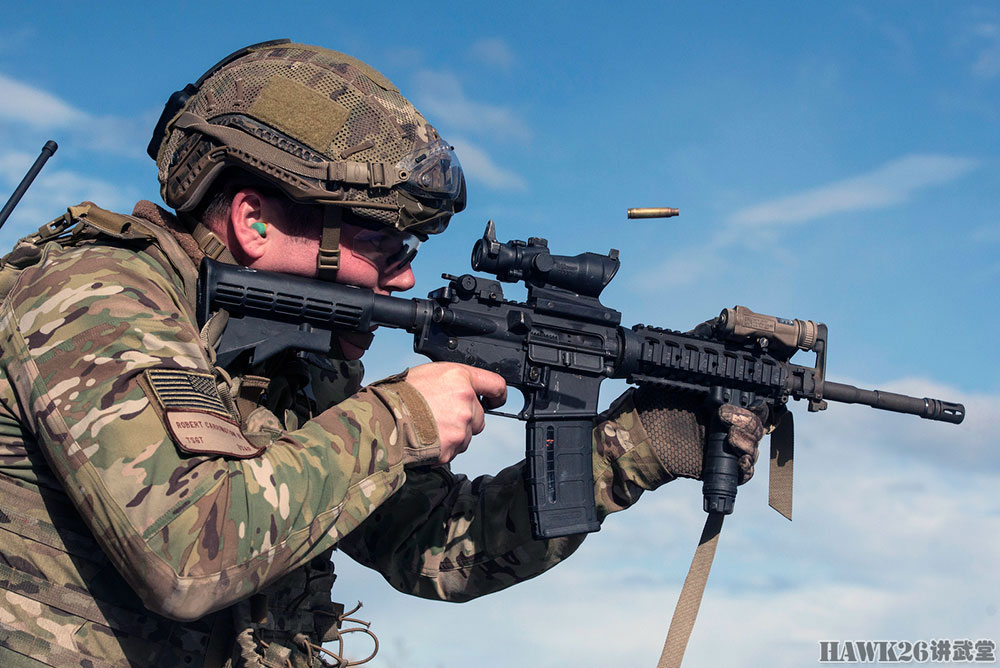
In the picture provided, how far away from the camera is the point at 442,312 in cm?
563

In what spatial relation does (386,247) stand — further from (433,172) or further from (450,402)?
(450,402)

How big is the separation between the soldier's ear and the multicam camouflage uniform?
0.25 m

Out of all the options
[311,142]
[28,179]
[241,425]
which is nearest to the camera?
[241,425]

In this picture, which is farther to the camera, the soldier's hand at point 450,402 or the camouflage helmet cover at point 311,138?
the camouflage helmet cover at point 311,138

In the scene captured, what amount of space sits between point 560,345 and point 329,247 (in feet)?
5.54

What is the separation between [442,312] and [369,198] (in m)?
0.86

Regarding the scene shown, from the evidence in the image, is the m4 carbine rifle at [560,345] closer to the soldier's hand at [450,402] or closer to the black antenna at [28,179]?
the soldier's hand at [450,402]

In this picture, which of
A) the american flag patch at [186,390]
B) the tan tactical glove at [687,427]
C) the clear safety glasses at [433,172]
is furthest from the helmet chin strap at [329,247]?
the tan tactical glove at [687,427]

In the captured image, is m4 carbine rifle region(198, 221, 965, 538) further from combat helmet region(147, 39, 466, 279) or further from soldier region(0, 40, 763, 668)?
combat helmet region(147, 39, 466, 279)

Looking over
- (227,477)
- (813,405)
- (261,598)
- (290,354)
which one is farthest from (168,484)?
(813,405)

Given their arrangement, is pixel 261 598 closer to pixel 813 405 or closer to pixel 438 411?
pixel 438 411

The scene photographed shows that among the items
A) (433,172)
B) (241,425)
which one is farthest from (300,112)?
(241,425)

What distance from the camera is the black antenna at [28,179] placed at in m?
6.56

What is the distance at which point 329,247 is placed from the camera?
5.07m
